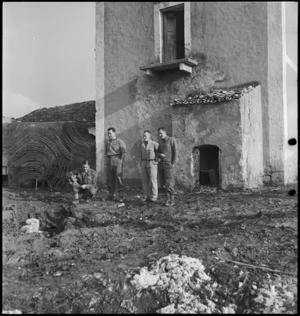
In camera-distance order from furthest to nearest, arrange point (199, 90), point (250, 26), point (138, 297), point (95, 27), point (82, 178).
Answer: point (95, 27) < point (199, 90) < point (250, 26) < point (82, 178) < point (138, 297)

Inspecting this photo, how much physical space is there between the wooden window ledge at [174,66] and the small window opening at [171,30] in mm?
538

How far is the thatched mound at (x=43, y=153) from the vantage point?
10875mm

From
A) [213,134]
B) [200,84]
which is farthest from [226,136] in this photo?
[200,84]

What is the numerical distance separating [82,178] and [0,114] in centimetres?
505

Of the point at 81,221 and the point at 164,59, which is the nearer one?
the point at 81,221

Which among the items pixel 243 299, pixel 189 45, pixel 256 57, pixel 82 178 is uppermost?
pixel 189 45

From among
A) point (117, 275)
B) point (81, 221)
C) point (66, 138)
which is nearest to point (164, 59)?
point (66, 138)

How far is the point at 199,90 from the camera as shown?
32.3ft

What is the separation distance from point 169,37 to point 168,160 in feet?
15.3

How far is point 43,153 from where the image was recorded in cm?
1088

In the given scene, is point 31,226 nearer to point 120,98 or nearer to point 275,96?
point 120,98

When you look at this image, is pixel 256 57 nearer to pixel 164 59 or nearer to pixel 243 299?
pixel 164 59

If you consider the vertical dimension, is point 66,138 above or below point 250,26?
below

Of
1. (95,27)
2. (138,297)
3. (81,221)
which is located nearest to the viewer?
(138,297)
